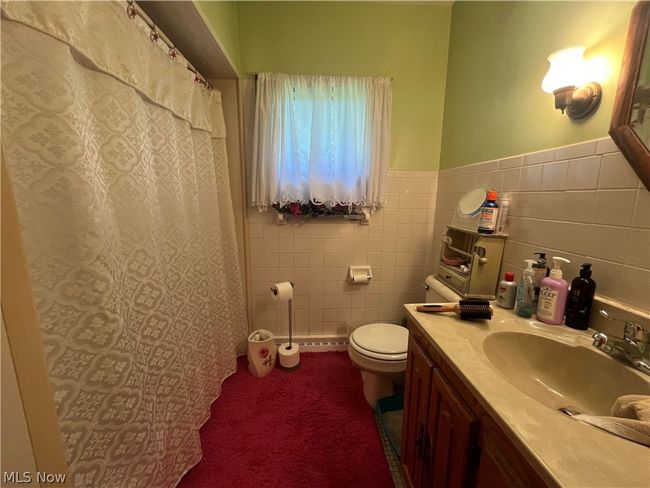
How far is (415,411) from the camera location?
0.99 meters

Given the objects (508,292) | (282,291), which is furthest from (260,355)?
(508,292)

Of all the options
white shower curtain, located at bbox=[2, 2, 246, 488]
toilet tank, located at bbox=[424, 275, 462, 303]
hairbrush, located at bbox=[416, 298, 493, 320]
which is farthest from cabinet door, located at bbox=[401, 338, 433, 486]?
white shower curtain, located at bbox=[2, 2, 246, 488]

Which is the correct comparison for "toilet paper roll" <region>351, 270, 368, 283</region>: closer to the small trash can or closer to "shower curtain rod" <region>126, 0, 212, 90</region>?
the small trash can

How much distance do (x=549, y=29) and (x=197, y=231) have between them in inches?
69.1

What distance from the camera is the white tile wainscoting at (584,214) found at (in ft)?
2.43

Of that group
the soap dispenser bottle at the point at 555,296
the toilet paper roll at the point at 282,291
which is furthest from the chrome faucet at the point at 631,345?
the toilet paper roll at the point at 282,291

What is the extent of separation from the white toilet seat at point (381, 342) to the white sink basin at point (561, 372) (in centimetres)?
63

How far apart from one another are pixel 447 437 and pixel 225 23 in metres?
2.13

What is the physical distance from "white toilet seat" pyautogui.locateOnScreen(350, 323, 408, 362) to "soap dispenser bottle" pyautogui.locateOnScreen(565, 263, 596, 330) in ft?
2.47

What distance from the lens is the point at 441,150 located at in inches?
74.4

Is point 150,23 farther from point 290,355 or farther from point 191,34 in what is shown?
point 290,355

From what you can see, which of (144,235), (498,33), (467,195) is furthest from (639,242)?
(144,235)

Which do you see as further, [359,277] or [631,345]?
[359,277]

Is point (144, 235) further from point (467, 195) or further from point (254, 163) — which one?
point (467, 195)
